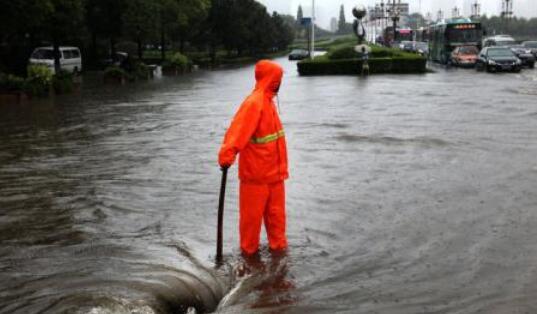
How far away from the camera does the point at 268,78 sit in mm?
6223

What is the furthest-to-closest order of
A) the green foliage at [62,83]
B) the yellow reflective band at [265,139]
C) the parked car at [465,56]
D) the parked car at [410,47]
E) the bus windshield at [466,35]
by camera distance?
the parked car at [410,47]
the bus windshield at [466,35]
the parked car at [465,56]
the green foliage at [62,83]
the yellow reflective band at [265,139]

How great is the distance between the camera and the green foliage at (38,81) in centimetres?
2453

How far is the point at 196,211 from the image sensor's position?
8.14 m

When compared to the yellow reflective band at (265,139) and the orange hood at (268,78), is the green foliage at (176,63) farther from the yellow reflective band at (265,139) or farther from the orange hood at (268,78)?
the yellow reflective band at (265,139)

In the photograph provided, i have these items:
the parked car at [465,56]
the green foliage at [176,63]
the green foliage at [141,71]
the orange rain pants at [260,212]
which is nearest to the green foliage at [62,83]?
the green foliage at [141,71]

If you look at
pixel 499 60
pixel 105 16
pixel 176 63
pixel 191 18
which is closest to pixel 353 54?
pixel 499 60

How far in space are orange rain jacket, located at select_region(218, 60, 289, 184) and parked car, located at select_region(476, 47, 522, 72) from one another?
3366 centimetres

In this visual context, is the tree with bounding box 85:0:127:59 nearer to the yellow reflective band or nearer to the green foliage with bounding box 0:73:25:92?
the green foliage with bounding box 0:73:25:92

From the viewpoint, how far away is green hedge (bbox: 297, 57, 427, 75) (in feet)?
125

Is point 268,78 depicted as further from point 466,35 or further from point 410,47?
point 410,47

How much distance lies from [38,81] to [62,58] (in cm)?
1632

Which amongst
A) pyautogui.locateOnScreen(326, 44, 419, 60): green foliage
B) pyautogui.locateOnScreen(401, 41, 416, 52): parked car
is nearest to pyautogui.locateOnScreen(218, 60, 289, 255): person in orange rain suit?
pyautogui.locateOnScreen(326, 44, 419, 60): green foliage

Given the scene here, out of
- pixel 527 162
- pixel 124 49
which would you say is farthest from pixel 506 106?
pixel 124 49

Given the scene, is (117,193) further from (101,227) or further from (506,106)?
(506,106)
